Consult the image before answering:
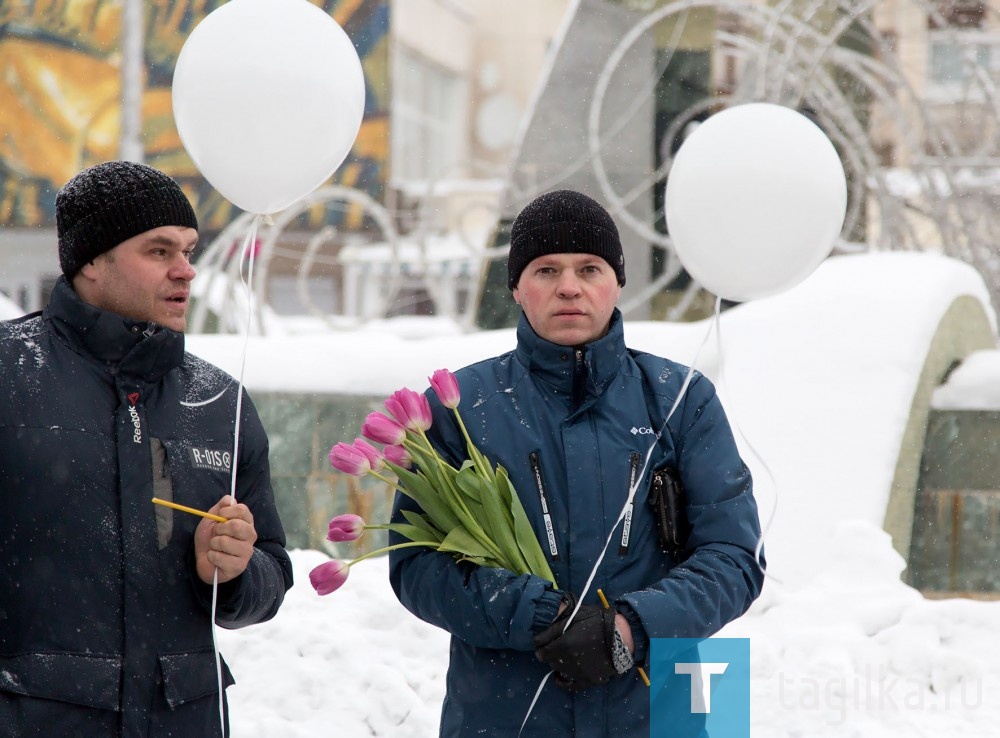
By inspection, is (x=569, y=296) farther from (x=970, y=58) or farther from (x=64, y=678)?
(x=970, y=58)

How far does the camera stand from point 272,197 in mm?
2848

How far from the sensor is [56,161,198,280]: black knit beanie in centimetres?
244

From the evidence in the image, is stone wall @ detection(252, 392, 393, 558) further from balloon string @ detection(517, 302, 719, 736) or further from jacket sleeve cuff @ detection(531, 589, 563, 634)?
jacket sleeve cuff @ detection(531, 589, 563, 634)

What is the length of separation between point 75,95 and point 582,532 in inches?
869

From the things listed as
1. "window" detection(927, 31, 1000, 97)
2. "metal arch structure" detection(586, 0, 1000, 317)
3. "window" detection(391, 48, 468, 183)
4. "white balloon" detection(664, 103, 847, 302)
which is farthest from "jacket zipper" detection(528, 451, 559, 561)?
"window" detection(391, 48, 468, 183)

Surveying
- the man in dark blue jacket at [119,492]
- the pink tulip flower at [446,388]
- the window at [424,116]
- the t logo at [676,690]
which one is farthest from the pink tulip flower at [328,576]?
the window at [424,116]

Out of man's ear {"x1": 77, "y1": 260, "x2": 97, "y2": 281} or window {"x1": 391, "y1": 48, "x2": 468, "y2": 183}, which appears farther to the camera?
window {"x1": 391, "y1": 48, "x2": 468, "y2": 183}

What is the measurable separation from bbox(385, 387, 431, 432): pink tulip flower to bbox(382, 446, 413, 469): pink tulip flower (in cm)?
5

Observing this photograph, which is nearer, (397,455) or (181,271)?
(181,271)

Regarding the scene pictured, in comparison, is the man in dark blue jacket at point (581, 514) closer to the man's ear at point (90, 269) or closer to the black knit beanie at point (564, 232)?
the black knit beanie at point (564, 232)

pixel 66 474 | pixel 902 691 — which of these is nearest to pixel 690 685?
→ pixel 66 474
